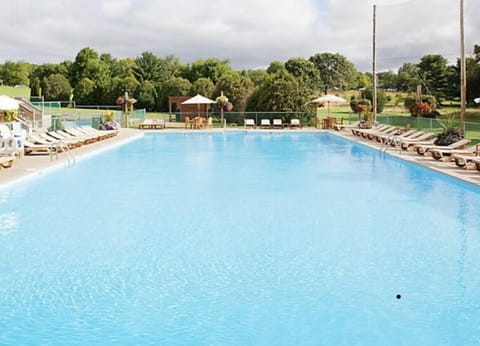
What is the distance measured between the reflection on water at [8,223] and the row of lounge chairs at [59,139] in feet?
22.5

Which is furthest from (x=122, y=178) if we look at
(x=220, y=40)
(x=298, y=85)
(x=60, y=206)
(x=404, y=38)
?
(x=404, y=38)

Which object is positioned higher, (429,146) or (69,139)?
(69,139)

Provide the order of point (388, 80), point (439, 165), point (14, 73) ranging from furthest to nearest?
point (388, 80), point (14, 73), point (439, 165)

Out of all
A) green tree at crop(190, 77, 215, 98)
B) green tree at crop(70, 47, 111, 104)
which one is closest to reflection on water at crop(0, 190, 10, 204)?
green tree at crop(190, 77, 215, 98)

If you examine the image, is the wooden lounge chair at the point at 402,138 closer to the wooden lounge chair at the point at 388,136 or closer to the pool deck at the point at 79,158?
the wooden lounge chair at the point at 388,136

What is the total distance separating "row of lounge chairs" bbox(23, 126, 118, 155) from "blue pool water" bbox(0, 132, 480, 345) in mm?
3827

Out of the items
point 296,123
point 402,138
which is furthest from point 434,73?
point 402,138

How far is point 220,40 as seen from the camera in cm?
5112

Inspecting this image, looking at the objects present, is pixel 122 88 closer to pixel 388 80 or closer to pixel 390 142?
pixel 390 142

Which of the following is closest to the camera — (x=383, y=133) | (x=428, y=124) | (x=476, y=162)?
(x=476, y=162)

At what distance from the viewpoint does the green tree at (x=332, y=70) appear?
73438 mm

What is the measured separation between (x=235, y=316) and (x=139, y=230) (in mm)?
3265

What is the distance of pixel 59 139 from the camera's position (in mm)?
18109

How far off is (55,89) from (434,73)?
36.2 metres
